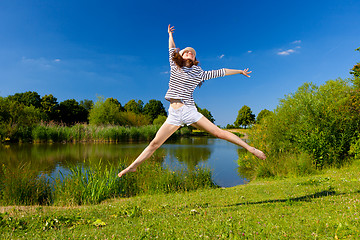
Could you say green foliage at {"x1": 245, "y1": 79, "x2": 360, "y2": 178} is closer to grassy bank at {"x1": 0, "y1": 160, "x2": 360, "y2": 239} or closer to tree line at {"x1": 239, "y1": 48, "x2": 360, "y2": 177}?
tree line at {"x1": 239, "y1": 48, "x2": 360, "y2": 177}

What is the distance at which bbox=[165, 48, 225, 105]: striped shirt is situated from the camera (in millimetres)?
4023

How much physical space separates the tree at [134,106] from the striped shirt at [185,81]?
59.0 metres

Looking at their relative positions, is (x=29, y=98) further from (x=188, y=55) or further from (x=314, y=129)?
(x=188, y=55)

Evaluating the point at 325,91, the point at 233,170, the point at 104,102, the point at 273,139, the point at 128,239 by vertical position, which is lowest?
the point at 233,170

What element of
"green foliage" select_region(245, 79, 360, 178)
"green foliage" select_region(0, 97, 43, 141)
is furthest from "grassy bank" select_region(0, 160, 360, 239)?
"green foliage" select_region(0, 97, 43, 141)

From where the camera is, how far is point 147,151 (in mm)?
4305

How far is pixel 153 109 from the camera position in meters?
60.8

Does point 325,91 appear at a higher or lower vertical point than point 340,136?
higher

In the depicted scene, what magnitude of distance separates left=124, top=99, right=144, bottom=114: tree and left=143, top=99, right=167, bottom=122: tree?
7.46 feet

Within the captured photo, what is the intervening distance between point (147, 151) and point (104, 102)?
38767 mm

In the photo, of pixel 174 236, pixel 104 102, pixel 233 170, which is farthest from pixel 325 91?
pixel 104 102

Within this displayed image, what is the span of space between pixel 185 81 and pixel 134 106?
60159mm

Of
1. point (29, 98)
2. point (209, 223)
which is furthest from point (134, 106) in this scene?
point (209, 223)

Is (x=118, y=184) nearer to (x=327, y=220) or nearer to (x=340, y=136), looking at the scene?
(x=327, y=220)
